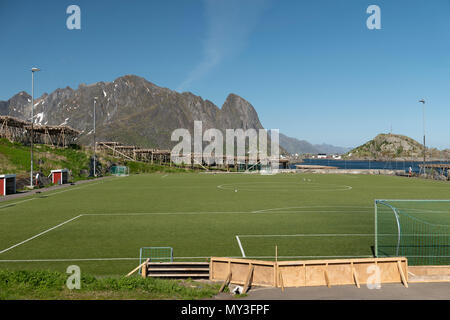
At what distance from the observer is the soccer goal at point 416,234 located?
550 inches

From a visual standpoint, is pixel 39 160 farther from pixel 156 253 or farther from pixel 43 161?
pixel 156 253

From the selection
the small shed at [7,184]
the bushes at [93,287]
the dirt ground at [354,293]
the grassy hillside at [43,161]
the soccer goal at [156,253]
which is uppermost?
the grassy hillside at [43,161]

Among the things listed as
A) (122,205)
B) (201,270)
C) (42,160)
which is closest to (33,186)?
(42,160)

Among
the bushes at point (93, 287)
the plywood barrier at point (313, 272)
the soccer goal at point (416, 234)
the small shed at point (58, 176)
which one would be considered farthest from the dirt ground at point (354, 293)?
the small shed at point (58, 176)

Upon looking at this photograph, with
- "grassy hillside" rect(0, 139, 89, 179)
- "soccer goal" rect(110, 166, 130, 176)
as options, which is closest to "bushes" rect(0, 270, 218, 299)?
"grassy hillside" rect(0, 139, 89, 179)

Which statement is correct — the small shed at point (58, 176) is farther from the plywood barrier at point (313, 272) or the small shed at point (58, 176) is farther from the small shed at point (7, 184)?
the plywood barrier at point (313, 272)

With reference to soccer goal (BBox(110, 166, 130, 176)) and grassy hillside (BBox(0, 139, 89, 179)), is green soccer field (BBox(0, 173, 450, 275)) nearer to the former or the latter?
grassy hillside (BBox(0, 139, 89, 179))

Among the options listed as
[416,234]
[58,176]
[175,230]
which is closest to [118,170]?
[58,176]

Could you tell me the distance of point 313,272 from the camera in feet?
34.4

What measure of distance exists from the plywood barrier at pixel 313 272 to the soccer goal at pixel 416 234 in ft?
4.91

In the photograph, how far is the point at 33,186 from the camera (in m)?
40.6

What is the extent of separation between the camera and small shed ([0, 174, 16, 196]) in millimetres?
33531

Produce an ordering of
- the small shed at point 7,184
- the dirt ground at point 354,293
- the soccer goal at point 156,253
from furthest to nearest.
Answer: the small shed at point 7,184 → the soccer goal at point 156,253 → the dirt ground at point 354,293
